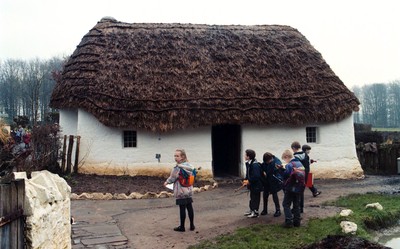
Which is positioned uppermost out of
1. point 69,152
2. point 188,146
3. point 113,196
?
point 188,146

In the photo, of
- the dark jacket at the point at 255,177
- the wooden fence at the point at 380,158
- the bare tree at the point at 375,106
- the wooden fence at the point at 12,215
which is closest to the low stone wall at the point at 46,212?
the wooden fence at the point at 12,215

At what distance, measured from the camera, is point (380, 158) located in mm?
17312

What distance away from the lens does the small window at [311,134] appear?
15.3 m

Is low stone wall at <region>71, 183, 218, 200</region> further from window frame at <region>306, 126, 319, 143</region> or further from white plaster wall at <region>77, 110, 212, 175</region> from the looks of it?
window frame at <region>306, 126, 319, 143</region>

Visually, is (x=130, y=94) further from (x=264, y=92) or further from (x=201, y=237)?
(x=201, y=237)

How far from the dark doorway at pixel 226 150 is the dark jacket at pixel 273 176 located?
6463 mm

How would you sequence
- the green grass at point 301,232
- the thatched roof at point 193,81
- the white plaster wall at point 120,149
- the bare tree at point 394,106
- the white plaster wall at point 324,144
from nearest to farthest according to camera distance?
the green grass at point 301,232
the thatched roof at point 193,81
the white plaster wall at point 120,149
the white plaster wall at point 324,144
the bare tree at point 394,106

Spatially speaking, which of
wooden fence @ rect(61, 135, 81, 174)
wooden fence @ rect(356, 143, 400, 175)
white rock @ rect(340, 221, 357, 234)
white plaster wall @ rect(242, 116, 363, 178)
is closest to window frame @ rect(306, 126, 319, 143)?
white plaster wall @ rect(242, 116, 363, 178)

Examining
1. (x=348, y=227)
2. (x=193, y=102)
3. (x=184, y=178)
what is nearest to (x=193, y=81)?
(x=193, y=102)

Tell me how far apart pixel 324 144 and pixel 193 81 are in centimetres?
560

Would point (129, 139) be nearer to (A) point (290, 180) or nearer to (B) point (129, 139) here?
(B) point (129, 139)

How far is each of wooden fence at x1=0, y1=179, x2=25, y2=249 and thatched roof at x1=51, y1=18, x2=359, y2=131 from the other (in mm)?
9927

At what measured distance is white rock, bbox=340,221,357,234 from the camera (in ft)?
22.7

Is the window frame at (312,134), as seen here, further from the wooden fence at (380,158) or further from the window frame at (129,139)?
the window frame at (129,139)
